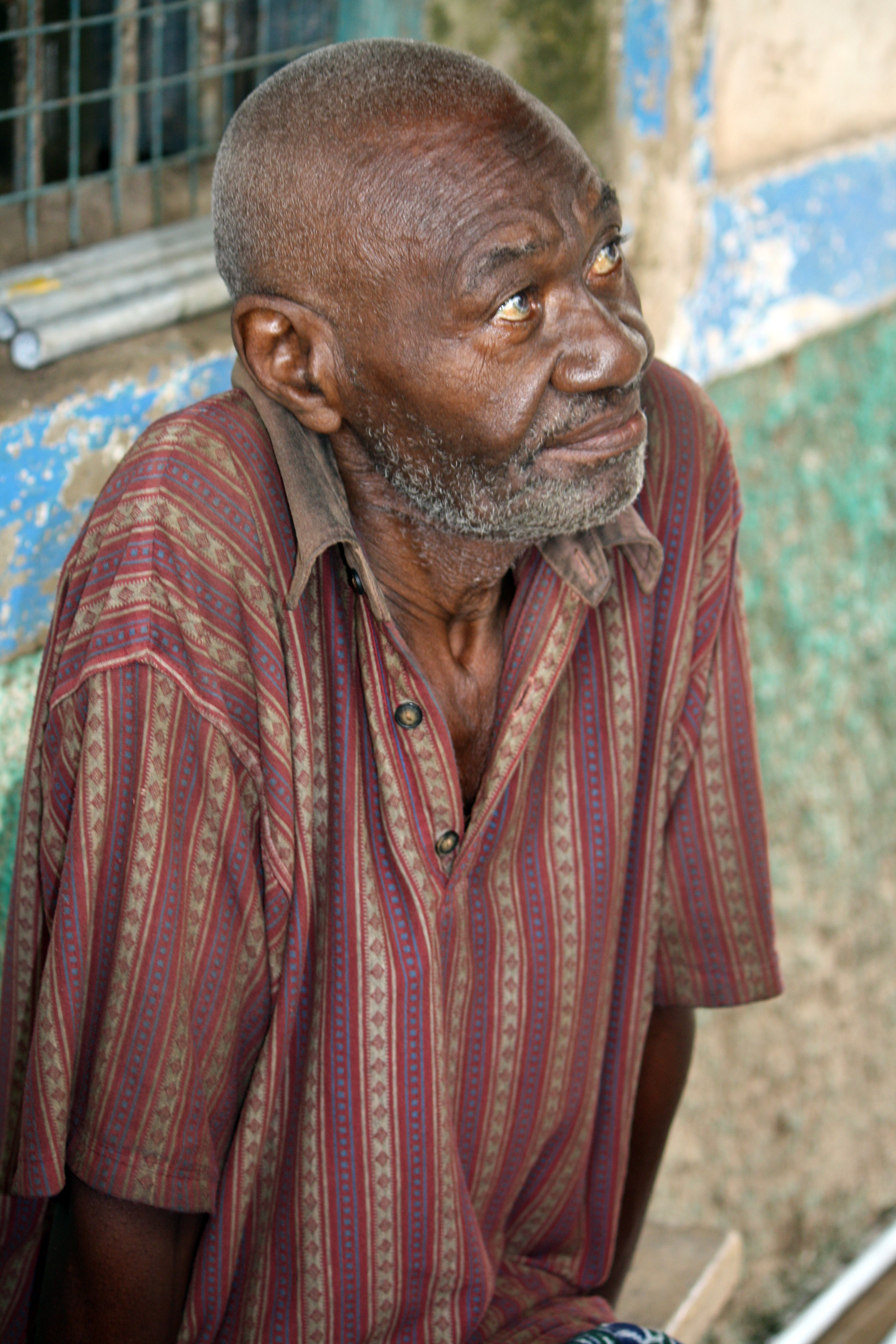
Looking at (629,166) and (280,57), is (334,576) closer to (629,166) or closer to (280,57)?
(280,57)

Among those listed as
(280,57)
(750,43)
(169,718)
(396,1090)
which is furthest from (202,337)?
(750,43)

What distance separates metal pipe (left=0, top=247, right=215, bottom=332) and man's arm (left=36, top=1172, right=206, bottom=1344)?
1159mm

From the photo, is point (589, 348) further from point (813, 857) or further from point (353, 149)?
point (813, 857)

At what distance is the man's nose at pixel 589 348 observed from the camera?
1.48 metres

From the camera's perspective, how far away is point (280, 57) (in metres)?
2.57

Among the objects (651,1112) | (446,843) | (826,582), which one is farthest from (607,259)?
(826,582)

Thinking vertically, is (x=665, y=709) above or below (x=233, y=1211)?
above

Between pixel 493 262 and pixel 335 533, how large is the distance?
1.00 ft

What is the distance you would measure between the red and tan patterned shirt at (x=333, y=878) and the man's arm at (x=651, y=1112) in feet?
0.44

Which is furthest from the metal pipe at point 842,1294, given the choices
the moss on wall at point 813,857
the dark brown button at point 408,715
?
the dark brown button at point 408,715

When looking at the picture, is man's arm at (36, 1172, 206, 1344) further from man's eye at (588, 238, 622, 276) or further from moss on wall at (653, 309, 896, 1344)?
moss on wall at (653, 309, 896, 1344)

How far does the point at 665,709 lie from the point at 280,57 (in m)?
1.45

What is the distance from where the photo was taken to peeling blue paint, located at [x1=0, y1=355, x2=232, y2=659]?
2.01m

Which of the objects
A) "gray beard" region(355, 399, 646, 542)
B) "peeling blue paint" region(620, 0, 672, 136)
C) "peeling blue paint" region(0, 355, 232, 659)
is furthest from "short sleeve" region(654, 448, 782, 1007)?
"peeling blue paint" region(620, 0, 672, 136)
